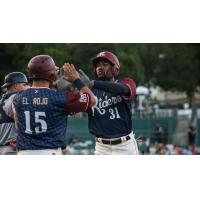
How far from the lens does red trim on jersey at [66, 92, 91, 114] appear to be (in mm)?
6070

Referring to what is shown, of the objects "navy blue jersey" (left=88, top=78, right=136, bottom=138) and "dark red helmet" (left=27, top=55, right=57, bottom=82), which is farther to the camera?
"navy blue jersey" (left=88, top=78, right=136, bottom=138)

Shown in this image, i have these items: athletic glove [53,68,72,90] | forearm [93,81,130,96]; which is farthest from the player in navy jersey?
forearm [93,81,130,96]

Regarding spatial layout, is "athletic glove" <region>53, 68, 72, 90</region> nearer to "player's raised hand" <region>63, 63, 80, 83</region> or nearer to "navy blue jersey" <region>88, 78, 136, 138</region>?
"player's raised hand" <region>63, 63, 80, 83</region>

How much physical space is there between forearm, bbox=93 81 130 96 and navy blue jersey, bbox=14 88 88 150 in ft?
3.67

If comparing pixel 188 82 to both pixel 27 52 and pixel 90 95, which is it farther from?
pixel 90 95

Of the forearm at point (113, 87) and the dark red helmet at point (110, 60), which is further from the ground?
the dark red helmet at point (110, 60)

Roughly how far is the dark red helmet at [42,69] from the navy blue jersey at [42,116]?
0.16 meters

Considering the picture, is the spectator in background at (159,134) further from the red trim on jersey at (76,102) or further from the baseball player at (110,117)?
the red trim on jersey at (76,102)

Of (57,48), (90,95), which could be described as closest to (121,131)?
(90,95)

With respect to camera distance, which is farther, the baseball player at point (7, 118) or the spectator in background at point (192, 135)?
the spectator in background at point (192, 135)

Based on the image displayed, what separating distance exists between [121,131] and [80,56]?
16354 mm

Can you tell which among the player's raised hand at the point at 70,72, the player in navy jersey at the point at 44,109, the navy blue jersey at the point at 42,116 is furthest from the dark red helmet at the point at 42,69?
the player's raised hand at the point at 70,72

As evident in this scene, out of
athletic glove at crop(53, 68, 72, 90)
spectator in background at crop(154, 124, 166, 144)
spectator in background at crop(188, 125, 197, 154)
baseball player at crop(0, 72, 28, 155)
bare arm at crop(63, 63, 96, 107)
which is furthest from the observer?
spectator in background at crop(188, 125, 197, 154)

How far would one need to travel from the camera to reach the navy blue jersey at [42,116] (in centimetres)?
602
